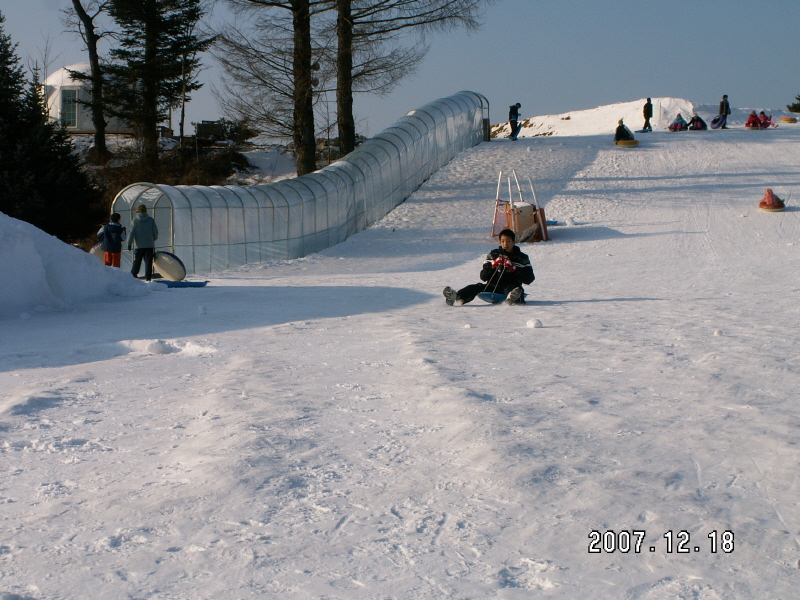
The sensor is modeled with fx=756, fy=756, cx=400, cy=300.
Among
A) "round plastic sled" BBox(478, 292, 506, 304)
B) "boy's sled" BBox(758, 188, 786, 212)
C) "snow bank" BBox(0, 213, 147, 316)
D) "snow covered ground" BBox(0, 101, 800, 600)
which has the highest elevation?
"boy's sled" BBox(758, 188, 786, 212)

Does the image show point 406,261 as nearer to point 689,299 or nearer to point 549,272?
point 549,272

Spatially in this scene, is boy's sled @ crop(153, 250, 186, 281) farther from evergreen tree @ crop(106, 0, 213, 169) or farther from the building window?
the building window

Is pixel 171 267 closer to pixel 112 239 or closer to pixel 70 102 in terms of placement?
pixel 112 239

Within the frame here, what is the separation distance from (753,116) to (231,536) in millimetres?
34494

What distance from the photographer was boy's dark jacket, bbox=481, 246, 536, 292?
8805mm

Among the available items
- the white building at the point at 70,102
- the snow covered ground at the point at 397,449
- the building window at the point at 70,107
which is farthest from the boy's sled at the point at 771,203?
the building window at the point at 70,107

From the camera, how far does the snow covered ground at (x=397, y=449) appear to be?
2.64 meters

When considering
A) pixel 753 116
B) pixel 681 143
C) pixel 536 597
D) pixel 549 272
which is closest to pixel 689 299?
pixel 549 272

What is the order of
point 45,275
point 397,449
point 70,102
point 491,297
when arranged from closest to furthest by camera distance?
1. point 397,449
2. point 45,275
3. point 491,297
4. point 70,102

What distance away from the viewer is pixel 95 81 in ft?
115

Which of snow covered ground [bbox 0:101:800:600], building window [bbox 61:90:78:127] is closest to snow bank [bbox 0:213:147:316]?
snow covered ground [bbox 0:101:800:600]

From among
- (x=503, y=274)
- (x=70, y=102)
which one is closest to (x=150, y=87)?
(x=70, y=102)

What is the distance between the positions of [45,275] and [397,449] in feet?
20.7

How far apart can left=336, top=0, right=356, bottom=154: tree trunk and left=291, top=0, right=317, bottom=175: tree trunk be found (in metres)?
0.97
